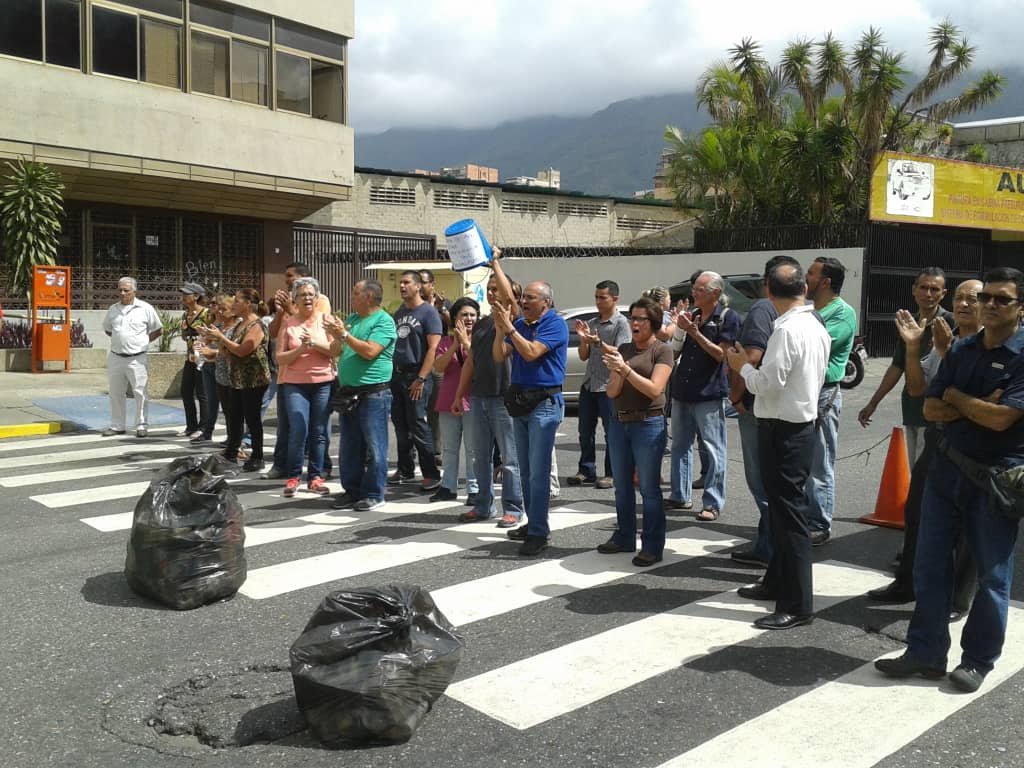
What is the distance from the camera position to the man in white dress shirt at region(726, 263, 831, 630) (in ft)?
16.6

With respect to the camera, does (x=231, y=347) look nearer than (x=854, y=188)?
Yes

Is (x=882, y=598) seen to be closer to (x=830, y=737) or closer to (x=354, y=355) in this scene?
(x=830, y=737)

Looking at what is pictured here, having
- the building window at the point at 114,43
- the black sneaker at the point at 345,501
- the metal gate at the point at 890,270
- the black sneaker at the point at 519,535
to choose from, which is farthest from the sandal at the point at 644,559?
the building window at the point at 114,43

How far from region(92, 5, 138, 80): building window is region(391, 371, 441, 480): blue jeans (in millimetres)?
15572

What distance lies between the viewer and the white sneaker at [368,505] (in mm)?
8008

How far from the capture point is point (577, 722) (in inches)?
159

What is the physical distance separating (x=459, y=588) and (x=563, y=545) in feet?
3.99

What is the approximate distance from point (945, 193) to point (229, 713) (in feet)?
83.0

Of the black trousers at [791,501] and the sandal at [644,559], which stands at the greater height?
the black trousers at [791,501]

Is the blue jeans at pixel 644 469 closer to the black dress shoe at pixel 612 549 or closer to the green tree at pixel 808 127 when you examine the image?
the black dress shoe at pixel 612 549

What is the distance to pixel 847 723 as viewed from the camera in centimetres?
401

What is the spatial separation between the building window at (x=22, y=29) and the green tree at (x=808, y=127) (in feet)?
60.2

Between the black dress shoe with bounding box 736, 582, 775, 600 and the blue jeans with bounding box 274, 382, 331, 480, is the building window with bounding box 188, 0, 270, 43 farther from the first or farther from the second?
the black dress shoe with bounding box 736, 582, 775, 600

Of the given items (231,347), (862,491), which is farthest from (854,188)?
(231,347)
